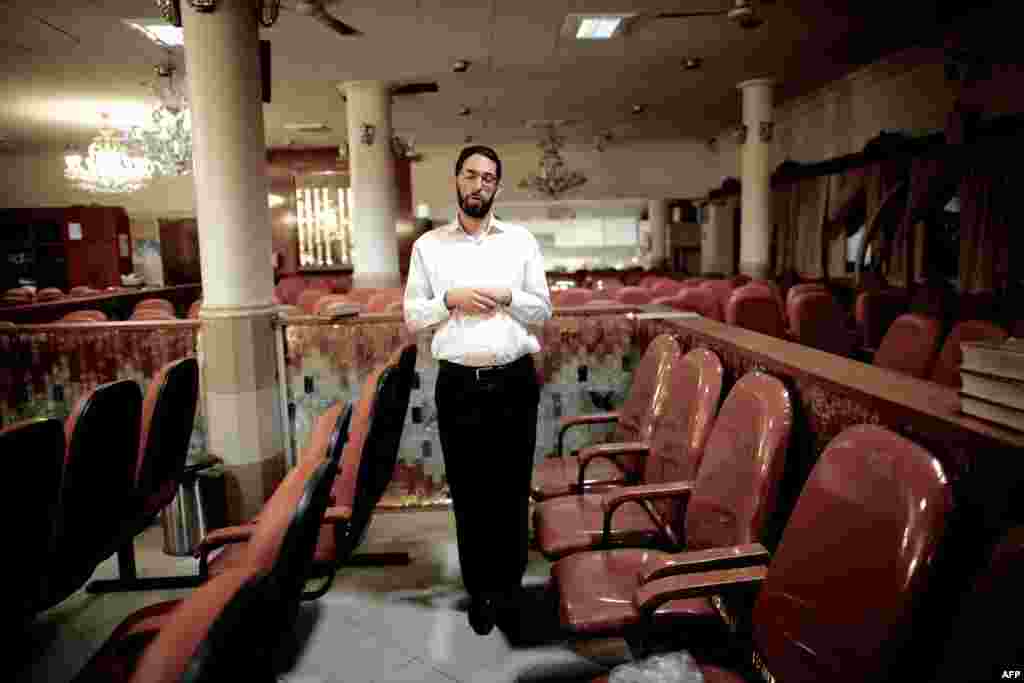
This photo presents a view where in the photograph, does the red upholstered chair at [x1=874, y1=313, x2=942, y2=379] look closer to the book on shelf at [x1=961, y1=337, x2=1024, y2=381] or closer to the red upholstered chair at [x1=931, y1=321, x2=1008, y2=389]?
the red upholstered chair at [x1=931, y1=321, x2=1008, y2=389]

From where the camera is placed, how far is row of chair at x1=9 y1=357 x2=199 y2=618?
1.47 meters

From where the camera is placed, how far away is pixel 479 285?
2057 mm

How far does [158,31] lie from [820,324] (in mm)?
6216

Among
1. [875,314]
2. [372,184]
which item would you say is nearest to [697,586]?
[875,314]

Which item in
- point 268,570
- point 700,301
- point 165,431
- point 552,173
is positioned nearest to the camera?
point 268,570

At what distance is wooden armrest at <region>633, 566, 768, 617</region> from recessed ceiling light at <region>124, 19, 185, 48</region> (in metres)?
6.03

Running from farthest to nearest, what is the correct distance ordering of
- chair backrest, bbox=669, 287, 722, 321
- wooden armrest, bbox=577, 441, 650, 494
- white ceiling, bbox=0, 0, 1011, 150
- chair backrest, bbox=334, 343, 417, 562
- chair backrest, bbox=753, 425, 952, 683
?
1. white ceiling, bbox=0, 0, 1011, 150
2. chair backrest, bbox=669, 287, 722, 321
3. wooden armrest, bbox=577, 441, 650, 494
4. chair backrest, bbox=334, 343, 417, 562
5. chair backrest, bbox=753, 425, 952, 683

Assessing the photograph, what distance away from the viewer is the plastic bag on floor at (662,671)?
125 cm

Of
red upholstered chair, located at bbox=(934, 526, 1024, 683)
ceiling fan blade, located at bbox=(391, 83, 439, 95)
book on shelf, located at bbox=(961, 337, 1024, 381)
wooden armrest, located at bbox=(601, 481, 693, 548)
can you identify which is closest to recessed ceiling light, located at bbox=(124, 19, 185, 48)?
ceiling fan blade, located at bbox=(391, 83, 439, 95)

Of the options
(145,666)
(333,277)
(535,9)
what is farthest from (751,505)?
(333,277)

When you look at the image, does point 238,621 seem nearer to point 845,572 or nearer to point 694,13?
point 845,572

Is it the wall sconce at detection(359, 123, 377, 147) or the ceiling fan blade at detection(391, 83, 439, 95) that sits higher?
the ceiling fan blade at detection(391, 83, 439, 95)

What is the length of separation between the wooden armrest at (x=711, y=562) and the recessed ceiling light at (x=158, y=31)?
599 centimetres

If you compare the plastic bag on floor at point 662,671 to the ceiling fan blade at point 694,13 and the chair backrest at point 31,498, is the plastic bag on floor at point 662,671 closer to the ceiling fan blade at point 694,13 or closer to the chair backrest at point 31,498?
the chair backrest at point 31,498
